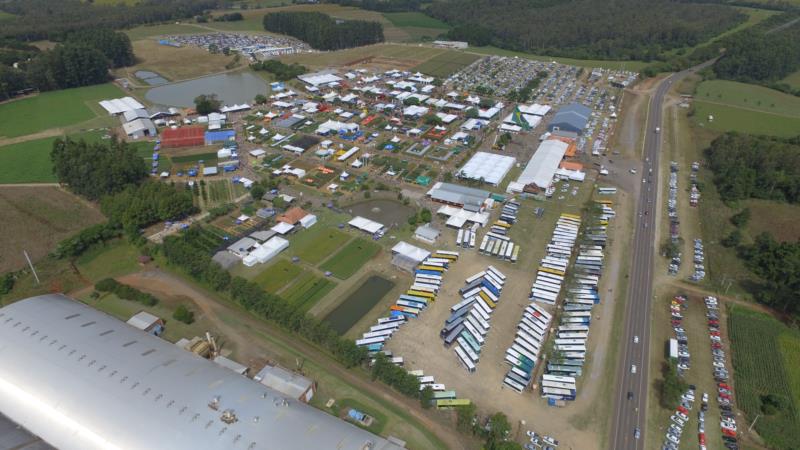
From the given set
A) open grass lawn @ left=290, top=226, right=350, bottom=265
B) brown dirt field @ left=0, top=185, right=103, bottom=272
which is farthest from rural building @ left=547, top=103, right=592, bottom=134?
brown dirt field @ left=0, top=185, right=103, bottom=272

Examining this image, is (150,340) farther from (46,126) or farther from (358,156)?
(46,126)

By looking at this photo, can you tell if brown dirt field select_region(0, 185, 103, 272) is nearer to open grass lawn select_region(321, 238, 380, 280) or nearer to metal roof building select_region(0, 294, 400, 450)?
metal roof building select_region(0, 294, 400, 450)

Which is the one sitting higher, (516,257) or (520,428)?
(516,257)

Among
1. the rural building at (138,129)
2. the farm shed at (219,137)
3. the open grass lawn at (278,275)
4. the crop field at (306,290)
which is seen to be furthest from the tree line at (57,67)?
the crop field at (306,290)

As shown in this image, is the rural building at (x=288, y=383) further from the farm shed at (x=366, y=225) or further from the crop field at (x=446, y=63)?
the crop field at (x=446, y=63)

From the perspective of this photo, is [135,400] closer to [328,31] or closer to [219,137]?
[219,137]

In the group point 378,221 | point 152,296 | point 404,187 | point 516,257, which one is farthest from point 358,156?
point 152,296
